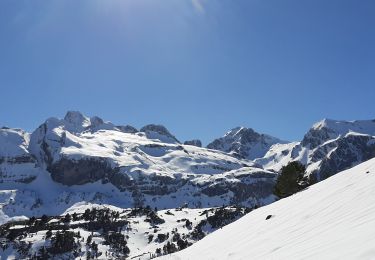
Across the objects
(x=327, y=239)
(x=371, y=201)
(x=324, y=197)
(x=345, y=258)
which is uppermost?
(x=324, y=197)

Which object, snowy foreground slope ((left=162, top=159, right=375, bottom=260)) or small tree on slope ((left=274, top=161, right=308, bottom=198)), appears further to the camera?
small tree on slope ((left=274, top=161, right=308, bottom=198))

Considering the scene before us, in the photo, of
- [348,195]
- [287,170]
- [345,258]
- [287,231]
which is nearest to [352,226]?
[345,258]

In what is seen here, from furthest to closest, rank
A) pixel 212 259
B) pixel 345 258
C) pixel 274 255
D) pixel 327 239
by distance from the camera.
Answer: pixel 212 259
pixel 274 255
pixel 327 239
pixel 345 258

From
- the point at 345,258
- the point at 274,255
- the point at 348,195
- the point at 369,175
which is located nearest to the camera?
the point at 345,258

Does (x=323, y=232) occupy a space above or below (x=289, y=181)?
below

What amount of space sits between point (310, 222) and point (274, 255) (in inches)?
186

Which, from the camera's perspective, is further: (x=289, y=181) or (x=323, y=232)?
(x=289, y=181)

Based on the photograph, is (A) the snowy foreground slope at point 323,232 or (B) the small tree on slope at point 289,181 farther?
(B) the small tree on slope at point 289,181

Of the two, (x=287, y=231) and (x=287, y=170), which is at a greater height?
(x=287, y=170)

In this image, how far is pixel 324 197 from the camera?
27688mm

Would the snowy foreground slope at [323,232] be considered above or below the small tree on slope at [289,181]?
below

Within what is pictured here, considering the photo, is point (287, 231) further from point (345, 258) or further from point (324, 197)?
point (345, 258)

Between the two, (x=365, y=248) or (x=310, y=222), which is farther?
(x=310, y=222)

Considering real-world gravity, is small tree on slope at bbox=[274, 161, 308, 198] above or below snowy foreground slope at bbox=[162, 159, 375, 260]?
above
